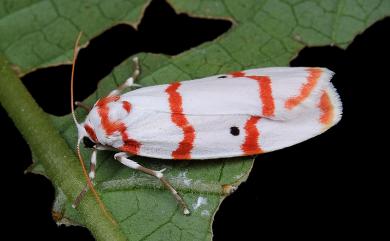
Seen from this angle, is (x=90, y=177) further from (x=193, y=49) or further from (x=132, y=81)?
(x=193, y=49)

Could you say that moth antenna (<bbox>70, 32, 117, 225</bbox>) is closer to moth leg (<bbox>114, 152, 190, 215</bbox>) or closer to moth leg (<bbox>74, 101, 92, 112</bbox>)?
moth leg (<bbox>74, 101, 92, 112</bbox>)

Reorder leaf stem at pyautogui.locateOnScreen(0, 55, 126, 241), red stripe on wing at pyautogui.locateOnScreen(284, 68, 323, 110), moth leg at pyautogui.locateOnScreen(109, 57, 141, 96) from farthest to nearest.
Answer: moth leg at pyautogui.locateOnScreen(109, 57, 141, 96) < red stripe on wing at pyautogui.locateOnScreen(284, 68, 323, 110) < leaf stem at pyautogui.locateOnScreen(0, 55, 126, 241)

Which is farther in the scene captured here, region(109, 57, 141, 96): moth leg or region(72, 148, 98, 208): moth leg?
region(109, 57, 141, 96): moth leg

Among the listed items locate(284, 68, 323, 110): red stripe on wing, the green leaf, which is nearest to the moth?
locate(284, 68, 323, 110): red stripe on wing

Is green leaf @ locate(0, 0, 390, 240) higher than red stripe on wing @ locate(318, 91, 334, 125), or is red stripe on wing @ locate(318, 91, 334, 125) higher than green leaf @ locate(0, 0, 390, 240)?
green leaf @ locate(0, 0, 390, 240)

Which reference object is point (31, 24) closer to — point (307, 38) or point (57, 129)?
point (57, 129)

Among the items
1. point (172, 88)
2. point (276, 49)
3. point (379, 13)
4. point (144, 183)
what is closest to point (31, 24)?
point (172, 88)

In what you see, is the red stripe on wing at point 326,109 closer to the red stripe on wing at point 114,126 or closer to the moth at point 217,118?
the moth at point 217,118

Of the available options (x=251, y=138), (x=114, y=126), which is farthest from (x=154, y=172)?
(x=251, y=138)
